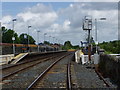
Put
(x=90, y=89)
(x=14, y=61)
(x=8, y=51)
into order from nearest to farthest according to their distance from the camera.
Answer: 1. (x=90, y=89)
2. (x=14, y=61)
3. (x=8, y=51)

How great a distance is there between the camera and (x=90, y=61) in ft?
92.0

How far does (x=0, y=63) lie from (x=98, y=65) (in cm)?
1145

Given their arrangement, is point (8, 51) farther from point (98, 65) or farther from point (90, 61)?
point (98, 65)

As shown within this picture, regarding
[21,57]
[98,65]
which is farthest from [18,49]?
[98,65]

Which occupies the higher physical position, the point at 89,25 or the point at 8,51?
the point at 89,25

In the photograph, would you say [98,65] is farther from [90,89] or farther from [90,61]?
[90,89]

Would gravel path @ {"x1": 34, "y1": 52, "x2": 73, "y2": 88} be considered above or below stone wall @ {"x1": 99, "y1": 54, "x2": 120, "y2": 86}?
below

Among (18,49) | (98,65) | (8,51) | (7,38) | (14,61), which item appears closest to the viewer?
(98,65)

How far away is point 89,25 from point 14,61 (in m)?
10.7

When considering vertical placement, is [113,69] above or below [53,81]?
above

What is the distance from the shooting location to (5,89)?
11711mm

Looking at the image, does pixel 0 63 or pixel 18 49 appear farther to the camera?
pixel 18 49

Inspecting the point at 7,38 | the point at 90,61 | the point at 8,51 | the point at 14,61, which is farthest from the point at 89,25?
the point at 7,38

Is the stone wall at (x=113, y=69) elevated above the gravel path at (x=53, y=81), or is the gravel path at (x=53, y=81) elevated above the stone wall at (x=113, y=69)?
the stone wall at (x=113, y=69)
